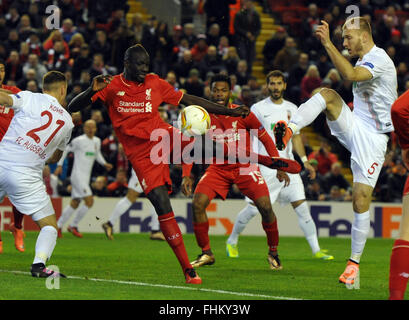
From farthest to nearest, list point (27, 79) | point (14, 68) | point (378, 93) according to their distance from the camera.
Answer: point (14, 68), point (27, 79), point (378, 93)

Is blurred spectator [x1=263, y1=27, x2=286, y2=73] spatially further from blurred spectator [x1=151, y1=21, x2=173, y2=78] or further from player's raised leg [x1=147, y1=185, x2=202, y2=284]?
player's raised leg [x1=147, y1=185, x2=202, y2=284]

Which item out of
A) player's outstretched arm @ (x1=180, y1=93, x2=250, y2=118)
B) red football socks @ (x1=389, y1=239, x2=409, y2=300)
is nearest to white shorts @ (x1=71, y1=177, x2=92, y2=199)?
player's outstretched arm @ (x1=180, y1=93, x2=250, y2=118)

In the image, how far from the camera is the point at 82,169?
17.1 m

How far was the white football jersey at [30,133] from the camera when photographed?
8.53 metres

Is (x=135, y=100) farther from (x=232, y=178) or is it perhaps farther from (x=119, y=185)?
(x=119, y=185)

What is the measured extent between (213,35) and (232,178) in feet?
39.2

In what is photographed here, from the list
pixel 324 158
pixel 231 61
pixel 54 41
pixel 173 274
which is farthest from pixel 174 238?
pixel 231 61

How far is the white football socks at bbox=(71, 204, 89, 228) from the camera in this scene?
1662 centimetres

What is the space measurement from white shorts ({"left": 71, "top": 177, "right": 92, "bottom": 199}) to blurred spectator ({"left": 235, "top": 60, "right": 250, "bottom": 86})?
593cm

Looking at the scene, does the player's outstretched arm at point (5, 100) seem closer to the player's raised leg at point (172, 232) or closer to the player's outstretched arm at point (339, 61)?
the player's raised leg at point (172, 232)

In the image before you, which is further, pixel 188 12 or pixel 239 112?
pixel 188 12

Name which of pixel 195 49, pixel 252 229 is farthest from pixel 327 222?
pixel 195 49

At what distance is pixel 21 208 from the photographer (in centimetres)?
852

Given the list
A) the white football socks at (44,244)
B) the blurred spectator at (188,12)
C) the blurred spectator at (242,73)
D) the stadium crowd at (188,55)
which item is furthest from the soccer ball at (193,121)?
the blurred spectator at (188,12)
